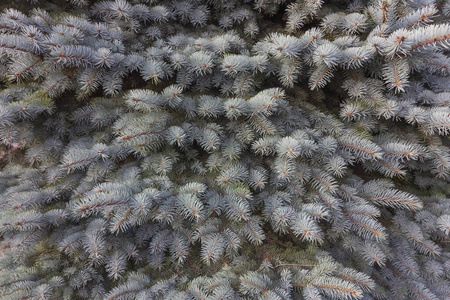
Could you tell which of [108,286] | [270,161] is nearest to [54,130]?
[108,286]

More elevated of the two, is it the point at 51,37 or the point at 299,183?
the point at 51,37

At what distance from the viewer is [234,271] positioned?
148 cm

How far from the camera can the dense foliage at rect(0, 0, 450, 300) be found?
147 centimetres

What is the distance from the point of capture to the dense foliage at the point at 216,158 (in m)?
1.47

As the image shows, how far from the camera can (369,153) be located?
1657mm

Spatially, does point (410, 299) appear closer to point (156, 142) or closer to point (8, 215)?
point (156, 142)

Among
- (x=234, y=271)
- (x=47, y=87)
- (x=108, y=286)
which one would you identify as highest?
(x=47, y=87)

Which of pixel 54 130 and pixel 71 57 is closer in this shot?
pixel 71 57

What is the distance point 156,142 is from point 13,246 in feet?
3.83

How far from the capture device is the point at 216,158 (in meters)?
1.72

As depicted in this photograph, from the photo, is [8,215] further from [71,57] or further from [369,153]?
[369,153]

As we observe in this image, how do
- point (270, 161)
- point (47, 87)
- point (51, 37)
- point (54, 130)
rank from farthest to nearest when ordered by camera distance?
Answer: point (54, 130)
point (270, 161)
point (47, 87)
point (51, 37)

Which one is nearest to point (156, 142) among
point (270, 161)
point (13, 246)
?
point (270, 161)

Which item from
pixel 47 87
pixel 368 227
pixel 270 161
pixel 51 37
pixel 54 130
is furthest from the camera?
pixel 54 130
